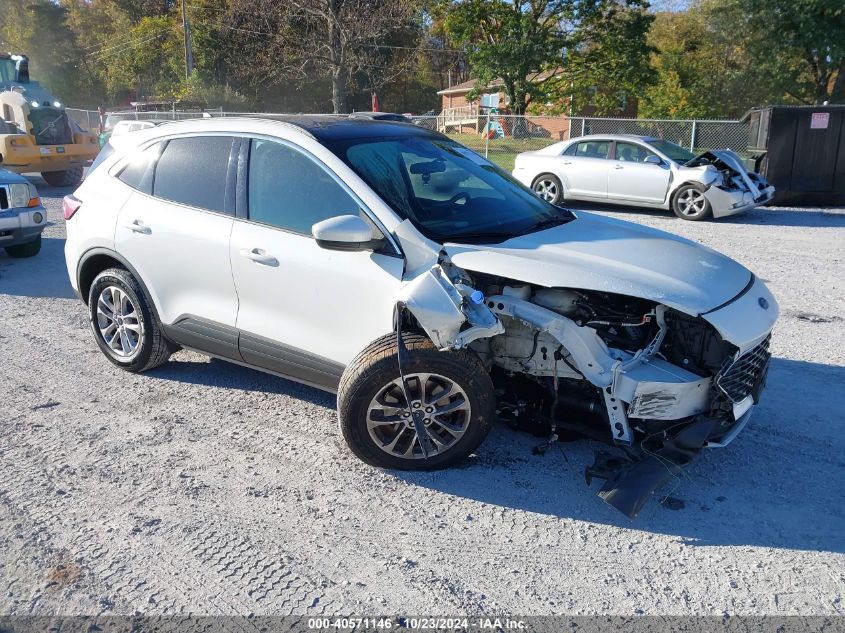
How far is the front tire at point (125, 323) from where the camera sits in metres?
5.06

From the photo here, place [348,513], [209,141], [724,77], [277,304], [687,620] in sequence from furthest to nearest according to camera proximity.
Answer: [724,77]
[209,141]
[277,304]
[348,513]
[687,620]

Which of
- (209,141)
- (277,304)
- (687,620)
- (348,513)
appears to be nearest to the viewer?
(687,620)

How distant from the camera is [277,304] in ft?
14.2

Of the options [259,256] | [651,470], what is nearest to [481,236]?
[259,256]

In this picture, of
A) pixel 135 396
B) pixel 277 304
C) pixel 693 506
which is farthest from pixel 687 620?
pixel 135 396

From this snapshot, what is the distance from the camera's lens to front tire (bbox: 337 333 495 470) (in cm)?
372

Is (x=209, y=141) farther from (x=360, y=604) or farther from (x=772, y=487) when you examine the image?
(x=772, y=487)

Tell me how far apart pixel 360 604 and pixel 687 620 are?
1282 millimetres

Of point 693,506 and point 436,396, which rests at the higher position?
point 436,396

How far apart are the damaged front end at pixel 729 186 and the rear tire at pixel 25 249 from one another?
34.0 ft

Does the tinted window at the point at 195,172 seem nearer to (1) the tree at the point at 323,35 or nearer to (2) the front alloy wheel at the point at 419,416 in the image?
(2) the front alloy wheel at the point at 419,416

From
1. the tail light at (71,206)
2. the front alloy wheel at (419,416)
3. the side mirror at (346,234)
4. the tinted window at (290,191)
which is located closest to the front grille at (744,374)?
the front alloy wheel at (419,416)

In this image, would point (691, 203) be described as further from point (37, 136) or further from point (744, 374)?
point (37, 136)

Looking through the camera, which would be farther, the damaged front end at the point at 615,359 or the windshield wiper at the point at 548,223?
the windshield wiper at the point at 548,223
